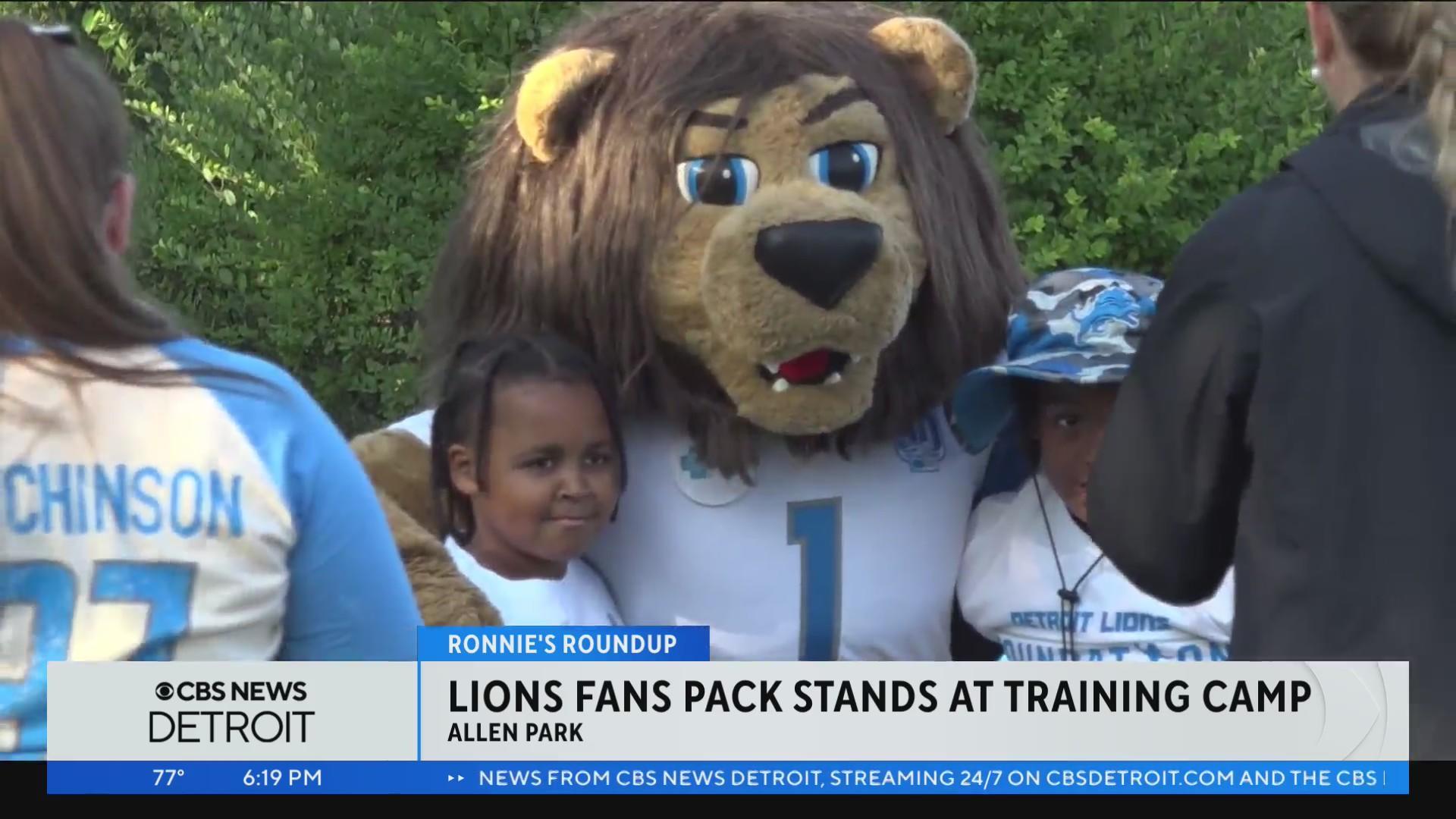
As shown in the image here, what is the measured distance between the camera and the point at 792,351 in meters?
1.98

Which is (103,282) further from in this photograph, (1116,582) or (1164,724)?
(1116,582)

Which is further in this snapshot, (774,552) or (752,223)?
(774,552)

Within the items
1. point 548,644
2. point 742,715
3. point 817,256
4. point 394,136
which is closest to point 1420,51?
point 817,256

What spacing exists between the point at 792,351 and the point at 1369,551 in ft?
2.55

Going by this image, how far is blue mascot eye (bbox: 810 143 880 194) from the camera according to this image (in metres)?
2.08

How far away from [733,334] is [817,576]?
342mm

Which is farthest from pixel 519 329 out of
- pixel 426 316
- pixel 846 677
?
pixel 846 677

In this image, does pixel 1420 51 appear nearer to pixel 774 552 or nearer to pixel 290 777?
pixel 774 552

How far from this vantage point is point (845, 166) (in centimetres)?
208

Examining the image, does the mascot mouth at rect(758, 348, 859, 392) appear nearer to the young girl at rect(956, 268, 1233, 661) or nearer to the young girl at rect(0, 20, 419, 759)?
the young girl at rect(956, 268, 1233, 661)

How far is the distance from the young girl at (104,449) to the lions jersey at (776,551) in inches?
30.6

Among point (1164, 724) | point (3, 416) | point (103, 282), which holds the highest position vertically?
point (103, 282)

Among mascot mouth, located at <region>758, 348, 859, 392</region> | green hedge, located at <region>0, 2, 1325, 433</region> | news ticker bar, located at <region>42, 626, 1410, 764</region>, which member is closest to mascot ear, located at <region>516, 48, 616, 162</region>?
mascot mouth, located at <region>758, 348, 859, 392</region>

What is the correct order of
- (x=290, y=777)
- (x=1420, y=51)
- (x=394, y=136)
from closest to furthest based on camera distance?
1. (x=1420, y=51)
2. (x=290, y=777)
3. (x=394, y=136)
